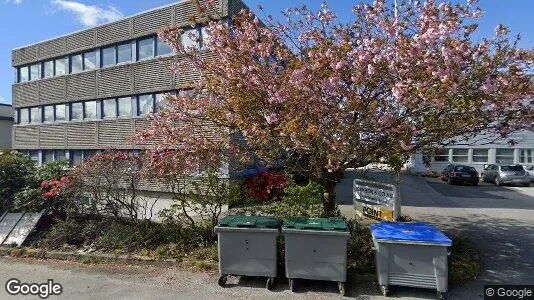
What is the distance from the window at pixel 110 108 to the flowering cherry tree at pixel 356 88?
1185 cm

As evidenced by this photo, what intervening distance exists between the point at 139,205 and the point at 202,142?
2.26 meters

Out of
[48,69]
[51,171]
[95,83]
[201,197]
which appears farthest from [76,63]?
[201,197]

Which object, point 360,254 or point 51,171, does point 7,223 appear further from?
point 360,254

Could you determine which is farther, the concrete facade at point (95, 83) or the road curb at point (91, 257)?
the concrete facade at point (95, 83)

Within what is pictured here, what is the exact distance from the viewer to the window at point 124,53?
54.5 ft

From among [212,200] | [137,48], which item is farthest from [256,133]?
[137,48]

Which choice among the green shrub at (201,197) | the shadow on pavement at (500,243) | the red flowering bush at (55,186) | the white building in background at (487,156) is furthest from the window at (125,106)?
the white building in background at (487,156)

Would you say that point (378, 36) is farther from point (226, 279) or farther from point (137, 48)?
point (137, 48)

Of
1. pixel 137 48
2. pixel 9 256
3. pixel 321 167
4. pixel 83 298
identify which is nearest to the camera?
pixel 83 298

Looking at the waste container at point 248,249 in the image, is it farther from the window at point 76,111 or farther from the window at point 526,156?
the window at point 526,156

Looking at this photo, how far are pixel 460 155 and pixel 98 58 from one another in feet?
89.2

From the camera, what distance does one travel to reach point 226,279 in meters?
5.46

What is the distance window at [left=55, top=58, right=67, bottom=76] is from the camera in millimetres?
19400

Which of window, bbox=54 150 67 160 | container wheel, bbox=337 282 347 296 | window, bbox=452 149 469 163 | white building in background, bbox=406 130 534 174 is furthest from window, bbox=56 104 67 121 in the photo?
window, bbox=452 149 469 163
